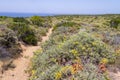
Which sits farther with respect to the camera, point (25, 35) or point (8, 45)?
point (25, 35)

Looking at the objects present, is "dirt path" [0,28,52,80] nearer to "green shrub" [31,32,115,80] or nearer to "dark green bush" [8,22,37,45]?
"green shrub" [31,32,115,80]

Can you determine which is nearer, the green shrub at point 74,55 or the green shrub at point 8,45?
the green shrub at point 74,55

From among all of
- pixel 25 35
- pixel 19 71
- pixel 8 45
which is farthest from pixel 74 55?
pixel 25 35

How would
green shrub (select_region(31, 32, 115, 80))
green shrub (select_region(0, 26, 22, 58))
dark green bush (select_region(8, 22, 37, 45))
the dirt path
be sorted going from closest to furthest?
green shrub (select_region(31, 32, 115, 80)) → the dirt path → green shrub (select_region(0, 26, 22, 58)) → dark green bush (select_region(8, 22, 37, 45))

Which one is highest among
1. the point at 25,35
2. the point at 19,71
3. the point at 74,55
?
the point at 74,55

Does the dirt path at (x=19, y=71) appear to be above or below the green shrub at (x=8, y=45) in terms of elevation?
below

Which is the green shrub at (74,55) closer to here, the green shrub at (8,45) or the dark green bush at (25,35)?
the green shrub at (8,45)

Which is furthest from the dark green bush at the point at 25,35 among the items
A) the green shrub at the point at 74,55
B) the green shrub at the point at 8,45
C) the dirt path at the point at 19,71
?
the green shrub at the point at 74,55

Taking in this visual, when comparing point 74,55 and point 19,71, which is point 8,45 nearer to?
point 19,71

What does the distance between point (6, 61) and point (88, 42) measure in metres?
4.12

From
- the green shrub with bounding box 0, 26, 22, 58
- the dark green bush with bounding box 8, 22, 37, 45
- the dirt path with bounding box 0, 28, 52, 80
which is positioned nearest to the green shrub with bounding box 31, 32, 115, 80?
the dirt path with bounding box 0, 28, 52, 80

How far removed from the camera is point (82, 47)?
29.0 feet

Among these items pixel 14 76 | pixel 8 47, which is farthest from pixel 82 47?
pixel 8 47

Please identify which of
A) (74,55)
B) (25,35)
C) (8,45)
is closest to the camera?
(74,55)
